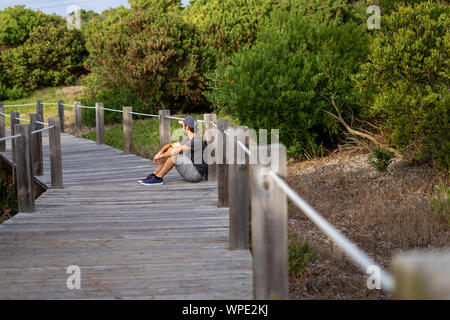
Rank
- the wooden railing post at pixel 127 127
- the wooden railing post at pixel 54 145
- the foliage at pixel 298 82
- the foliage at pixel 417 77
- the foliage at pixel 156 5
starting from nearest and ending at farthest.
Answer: the wooden railing post at pixel 54 145
the foliage at pixel 417 77
the wooden railing post at pixel 127 127
the foliage at pixel 298 82
the foliage at pixel 156 5

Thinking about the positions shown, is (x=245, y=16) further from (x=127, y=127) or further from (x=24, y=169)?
(x=24, y=169)

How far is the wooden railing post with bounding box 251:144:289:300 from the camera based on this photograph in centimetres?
247

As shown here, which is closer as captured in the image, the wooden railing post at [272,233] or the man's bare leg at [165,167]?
the wooden railing post at [272,233]

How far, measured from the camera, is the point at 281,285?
2457mm

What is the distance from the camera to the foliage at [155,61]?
20062mm

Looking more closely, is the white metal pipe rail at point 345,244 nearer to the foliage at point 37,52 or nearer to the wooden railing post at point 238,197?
the wooden railing post at point 238,197

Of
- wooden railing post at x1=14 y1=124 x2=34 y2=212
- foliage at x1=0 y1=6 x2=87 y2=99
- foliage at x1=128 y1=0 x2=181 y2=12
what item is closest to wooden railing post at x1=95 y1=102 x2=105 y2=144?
wooden railing post at x1=14 y1=124 x2=34 y2=212

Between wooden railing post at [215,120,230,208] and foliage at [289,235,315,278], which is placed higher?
wooden railing post at [215,120,230,208]

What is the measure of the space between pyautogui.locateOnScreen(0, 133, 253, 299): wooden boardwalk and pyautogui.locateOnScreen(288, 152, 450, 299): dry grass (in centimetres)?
86

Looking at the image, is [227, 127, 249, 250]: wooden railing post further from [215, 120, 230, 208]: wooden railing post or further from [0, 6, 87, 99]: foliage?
[0, 6, 87, 99]: foliage

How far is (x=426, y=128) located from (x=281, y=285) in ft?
23.0

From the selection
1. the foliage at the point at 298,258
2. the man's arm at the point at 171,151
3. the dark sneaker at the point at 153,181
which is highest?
the man's arm at the point at 171,151

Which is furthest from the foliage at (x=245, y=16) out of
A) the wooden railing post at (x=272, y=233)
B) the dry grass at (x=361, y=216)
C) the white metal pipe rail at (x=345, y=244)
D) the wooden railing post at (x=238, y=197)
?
the white metal pipe rail at (x=345, y=244)

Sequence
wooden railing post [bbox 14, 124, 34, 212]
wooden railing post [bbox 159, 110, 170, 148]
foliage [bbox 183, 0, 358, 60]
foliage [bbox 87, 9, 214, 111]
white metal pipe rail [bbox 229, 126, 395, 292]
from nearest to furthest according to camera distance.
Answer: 1. white metal pipe rail [bbox 229, 126, 395, 292]
2. wooden railing post [bbox 14, 124, 34, 212]
3. wooden railing post [bbox 159, 110, 170, 148]
4. foliage [bbox 87, 9, 214, 111]
5. foliage [bbox 183, 0, 358, 60]
